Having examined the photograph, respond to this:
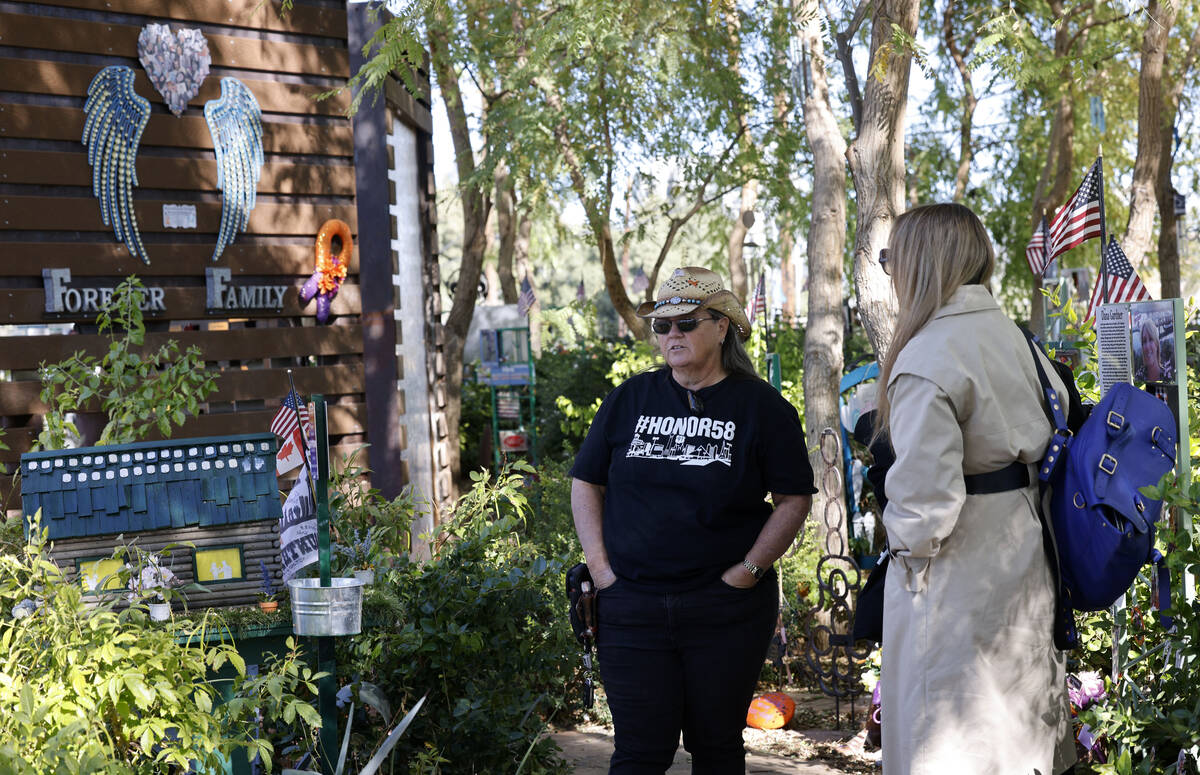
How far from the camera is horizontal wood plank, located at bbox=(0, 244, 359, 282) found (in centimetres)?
666

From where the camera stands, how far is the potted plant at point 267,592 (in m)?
3.95

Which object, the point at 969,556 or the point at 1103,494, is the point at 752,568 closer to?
the point at 969,556

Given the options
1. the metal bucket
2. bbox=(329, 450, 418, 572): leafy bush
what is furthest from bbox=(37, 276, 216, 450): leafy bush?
the metal bucket

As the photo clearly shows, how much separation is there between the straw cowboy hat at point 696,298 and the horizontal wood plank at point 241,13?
402cm

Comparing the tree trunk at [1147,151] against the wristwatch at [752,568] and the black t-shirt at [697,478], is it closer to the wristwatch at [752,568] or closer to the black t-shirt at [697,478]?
the black t-shirt at [697,478]

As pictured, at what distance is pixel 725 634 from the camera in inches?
136

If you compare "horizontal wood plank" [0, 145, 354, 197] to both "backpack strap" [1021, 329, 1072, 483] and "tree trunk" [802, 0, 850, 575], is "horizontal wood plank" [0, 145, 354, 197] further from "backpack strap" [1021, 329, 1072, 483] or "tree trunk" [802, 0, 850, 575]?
"backpack strap" [1021, 329, 1072, 483]

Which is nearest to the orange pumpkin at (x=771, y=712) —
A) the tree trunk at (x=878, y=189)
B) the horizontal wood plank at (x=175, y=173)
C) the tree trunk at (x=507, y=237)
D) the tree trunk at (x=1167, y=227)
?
the tree trunk at (x=878, y=189)

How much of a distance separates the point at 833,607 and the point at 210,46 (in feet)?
16.5

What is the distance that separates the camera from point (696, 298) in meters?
3.65

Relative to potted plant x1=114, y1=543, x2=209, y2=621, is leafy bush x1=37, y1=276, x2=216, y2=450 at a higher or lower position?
higher

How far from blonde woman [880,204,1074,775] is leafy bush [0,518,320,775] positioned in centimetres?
162

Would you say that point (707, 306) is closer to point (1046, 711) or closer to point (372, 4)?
point (1046, 711)

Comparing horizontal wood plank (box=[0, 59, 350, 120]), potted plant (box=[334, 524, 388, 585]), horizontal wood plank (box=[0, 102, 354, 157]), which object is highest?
horizontal wood plank (box=[0, 59, 350, 120])
